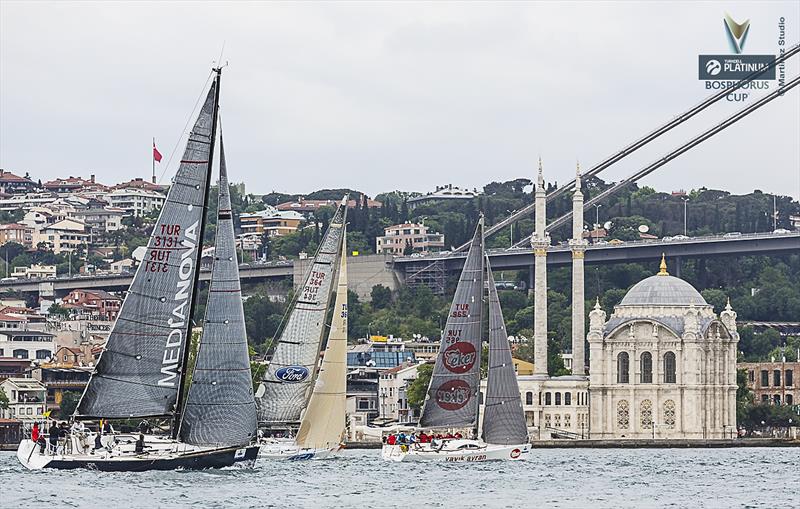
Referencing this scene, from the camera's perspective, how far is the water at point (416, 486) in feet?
141

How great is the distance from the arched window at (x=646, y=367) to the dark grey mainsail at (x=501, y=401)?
28.3 m

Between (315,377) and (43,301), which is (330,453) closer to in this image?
(315,377)

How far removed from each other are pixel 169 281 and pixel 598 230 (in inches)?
4344

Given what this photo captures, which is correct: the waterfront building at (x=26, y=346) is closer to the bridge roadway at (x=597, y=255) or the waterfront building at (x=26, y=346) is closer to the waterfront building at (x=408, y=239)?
Answer: the bridge roadway at (x=597, y=255)

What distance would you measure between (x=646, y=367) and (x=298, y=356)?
113 ft

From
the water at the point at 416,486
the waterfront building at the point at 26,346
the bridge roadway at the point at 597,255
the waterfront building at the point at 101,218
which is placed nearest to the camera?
the water at the point at 416,486

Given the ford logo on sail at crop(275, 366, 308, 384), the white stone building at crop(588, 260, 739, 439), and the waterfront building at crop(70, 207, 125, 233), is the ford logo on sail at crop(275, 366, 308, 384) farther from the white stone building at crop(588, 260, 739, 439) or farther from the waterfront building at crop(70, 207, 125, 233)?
the waterfront building at crop(70, 207, 125, 233)

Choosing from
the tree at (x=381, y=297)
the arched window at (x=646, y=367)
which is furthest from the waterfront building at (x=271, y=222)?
the arched window at (x=646, y=367)

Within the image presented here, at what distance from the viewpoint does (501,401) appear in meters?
62.0

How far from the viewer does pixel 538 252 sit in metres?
95.2

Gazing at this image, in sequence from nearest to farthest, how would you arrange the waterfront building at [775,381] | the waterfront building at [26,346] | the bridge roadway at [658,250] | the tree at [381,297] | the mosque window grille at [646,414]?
the mosque window grille at [646,414]
the waterfront building at [775,381]
the waterfront building at [26,346]
the bridge roadway at [658,250]
the tree at [381,297]

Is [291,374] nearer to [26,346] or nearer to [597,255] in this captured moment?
[26,346]

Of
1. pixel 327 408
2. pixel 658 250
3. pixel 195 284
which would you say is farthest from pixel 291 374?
pixel 658 250

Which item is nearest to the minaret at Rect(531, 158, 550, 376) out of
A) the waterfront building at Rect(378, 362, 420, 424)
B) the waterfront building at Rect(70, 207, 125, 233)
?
the waterfront building at Rect(378, 362, 420, 424)
